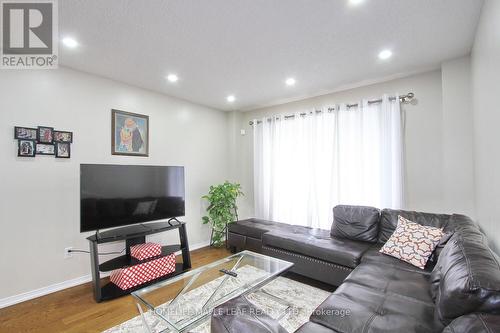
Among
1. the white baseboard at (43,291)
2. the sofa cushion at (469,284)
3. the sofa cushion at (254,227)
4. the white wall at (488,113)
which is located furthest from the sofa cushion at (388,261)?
the white baseboard at (43,291)

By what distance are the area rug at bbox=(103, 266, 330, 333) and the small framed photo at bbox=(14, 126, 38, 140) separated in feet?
6.91

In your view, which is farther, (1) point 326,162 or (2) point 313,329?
(1) point 326,162

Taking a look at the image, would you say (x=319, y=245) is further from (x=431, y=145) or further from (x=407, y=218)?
(x=431, y=145)

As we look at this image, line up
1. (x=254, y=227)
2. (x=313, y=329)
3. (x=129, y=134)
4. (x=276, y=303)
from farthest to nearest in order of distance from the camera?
1. (x=254, y=227)
2. (x=129, y=134)
3. (x=276, y=303)
4. (x=313, y=329)

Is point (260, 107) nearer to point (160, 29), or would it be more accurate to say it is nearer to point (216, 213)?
point (216, 213)

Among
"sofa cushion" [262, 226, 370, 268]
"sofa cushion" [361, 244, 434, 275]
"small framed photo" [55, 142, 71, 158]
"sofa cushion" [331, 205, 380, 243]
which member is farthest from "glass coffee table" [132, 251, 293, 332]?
"small framed photo" [55, 142, 71, 158]

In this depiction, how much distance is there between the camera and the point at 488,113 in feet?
5.80

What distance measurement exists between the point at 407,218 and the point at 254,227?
1.94 meters

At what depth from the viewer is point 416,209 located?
9.91ft

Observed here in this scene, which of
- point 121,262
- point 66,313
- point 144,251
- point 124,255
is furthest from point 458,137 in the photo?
point 66,313

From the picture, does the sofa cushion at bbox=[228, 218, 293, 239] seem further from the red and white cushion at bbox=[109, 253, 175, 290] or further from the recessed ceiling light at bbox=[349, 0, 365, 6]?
the recessed ceiling light at bbox=[349, 0, 365, 6]

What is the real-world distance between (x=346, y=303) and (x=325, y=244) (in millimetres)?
1237

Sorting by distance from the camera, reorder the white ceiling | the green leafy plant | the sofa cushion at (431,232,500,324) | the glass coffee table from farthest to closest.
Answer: the green leafy plant < the white ceiling < the glass coffee table < the sofa cushion at (431,232,500,324)

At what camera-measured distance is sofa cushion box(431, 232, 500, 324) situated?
0.97 meters
